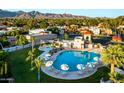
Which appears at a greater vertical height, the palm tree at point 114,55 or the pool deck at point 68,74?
the palm tree at point 114,55

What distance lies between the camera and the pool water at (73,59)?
19.0m

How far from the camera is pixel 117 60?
51.7 feet

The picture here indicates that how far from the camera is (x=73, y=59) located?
21.4m

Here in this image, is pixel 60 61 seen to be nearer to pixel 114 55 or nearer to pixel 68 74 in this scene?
pixel 68 74

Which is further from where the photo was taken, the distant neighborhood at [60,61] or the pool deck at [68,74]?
the pool deck at [68,74]

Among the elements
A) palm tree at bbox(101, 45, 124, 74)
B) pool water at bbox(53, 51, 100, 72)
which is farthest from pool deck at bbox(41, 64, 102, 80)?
palm tree at bbox(101, 45, 124, 74)

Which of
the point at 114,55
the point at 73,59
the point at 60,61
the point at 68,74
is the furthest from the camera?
the point at 73,59

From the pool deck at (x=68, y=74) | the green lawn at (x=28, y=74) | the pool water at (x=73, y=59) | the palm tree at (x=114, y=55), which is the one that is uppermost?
the palm tree at (x=114, y=55)

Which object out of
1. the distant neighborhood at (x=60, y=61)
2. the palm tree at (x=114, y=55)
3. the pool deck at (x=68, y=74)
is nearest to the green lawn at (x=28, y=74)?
the distant neighborhood at (x=60, y=61)

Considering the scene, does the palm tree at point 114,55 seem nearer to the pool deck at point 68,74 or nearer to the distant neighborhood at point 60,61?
the distant neighborhood at point 60,61

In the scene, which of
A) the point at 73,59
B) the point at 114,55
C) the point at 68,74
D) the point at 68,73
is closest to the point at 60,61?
the point at 73,59

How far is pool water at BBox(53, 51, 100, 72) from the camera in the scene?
18969 millimetres

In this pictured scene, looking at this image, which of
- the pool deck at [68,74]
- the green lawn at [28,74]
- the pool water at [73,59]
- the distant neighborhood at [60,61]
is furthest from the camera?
the pool water at [73,59]
